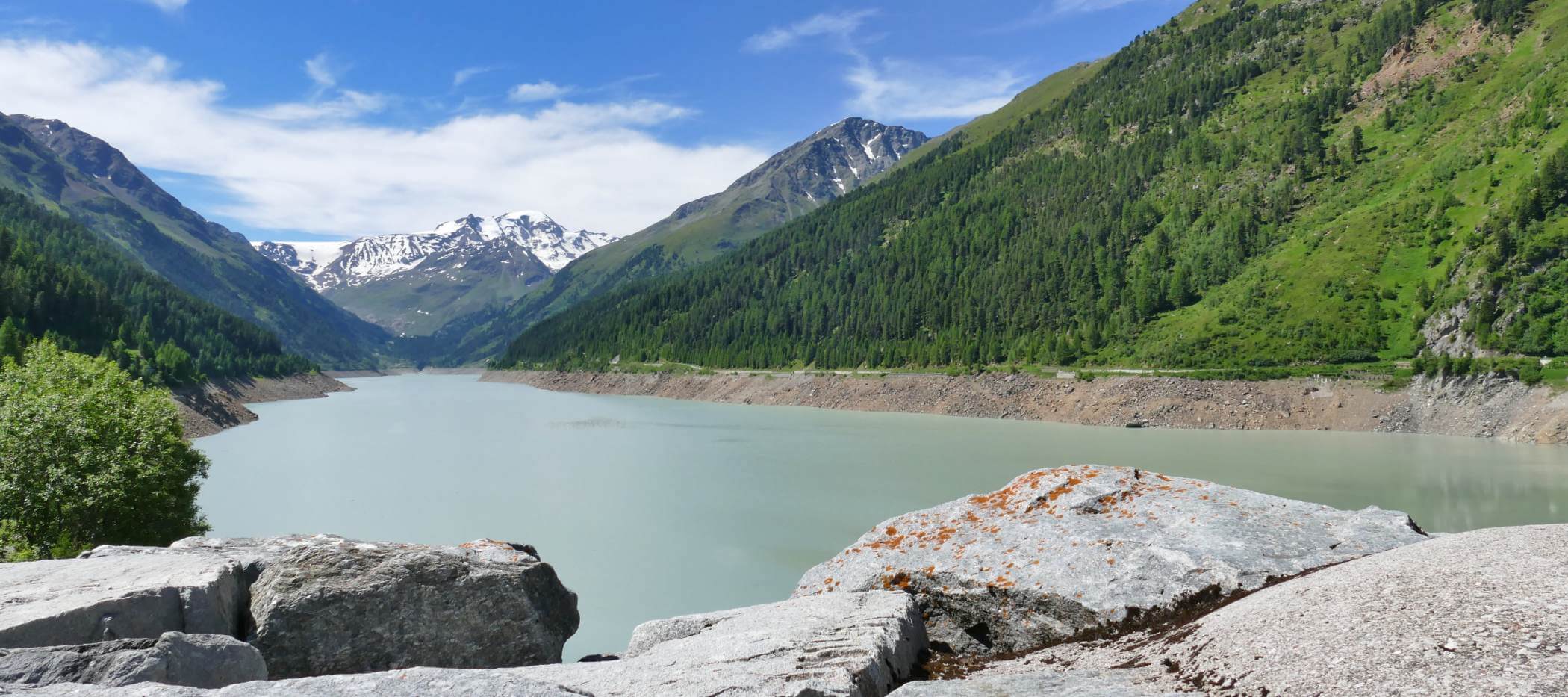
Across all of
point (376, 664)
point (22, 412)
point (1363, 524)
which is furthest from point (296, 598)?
point (22, 412)

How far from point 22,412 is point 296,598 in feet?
59.3

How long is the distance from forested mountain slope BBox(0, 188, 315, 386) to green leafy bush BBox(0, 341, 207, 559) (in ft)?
81.8

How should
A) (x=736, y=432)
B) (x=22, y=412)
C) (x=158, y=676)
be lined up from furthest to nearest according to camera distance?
1. (x=736, y=432)
2. (x=22, y=412)
3. (x=158, y=676)

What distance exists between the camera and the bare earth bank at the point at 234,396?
7581 centimetres

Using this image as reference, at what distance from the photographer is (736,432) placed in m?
74.6

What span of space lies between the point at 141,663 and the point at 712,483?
3782cm

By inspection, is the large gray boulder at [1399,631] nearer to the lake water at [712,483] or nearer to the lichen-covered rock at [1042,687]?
the lichen-covered rock at [1042,687]

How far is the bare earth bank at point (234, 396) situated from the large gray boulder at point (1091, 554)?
40.7 metres

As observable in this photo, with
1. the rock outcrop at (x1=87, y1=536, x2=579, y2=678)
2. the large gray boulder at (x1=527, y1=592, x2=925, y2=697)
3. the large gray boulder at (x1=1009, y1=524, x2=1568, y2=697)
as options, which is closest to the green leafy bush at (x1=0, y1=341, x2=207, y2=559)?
the rock outcrop at (x1=87, y1=536, x2=579, y2=678)

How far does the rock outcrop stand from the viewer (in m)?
9.02

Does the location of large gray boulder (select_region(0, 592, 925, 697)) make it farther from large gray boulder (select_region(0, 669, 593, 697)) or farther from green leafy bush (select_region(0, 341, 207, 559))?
green leafy bush (select_region(0, 341, 207, 559))

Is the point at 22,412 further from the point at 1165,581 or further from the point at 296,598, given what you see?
the point at 1165,581

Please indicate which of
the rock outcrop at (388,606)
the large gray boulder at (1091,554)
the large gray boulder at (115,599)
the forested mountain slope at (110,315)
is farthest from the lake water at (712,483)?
the forested mountain slope at (110,315)

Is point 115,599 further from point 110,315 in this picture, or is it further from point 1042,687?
point 110,315
